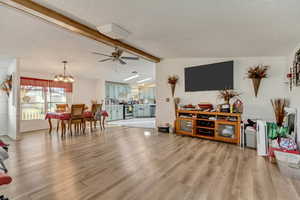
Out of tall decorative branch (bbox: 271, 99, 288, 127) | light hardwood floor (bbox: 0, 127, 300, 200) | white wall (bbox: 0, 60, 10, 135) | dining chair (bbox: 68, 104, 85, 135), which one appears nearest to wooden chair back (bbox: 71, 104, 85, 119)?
dining chair (bbox: 68, 104, 85, 135)

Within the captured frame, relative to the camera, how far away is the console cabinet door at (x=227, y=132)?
144 inches

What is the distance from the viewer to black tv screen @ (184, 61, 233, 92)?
Answer: 13.4 feet

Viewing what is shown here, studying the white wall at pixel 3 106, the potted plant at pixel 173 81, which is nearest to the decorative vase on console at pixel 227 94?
the potted plant at pixel 173 81

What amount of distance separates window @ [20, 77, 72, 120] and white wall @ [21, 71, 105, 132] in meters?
0.20

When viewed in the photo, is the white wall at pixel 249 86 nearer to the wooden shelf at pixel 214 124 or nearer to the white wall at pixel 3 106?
the wooden shelf at pixel 214 124

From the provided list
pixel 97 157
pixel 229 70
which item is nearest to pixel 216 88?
pixel 229 70

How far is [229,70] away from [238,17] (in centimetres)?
225

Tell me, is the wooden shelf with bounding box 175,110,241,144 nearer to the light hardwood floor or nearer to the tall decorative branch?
the light hardwood floor

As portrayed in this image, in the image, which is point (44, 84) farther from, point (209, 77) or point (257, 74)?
point (257, 74)

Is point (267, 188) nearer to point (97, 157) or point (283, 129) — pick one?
point (283, 129)

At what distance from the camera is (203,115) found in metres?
4.27

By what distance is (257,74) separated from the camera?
12.0 feet

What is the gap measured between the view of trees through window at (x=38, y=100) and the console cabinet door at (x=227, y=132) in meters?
6.12

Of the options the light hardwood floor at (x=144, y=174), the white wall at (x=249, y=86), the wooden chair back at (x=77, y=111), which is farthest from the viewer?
the wooden chair back at (x=77, y=111)
